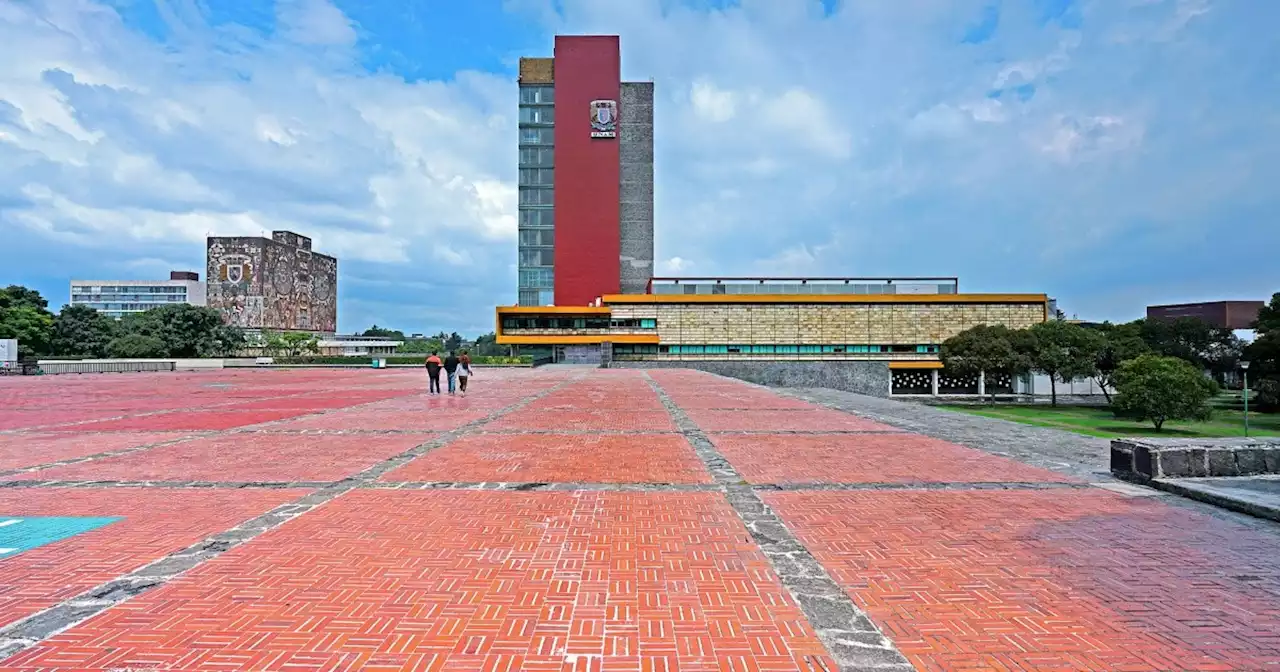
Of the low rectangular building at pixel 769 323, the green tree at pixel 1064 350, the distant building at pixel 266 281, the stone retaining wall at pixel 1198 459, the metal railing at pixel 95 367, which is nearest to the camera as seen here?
the stone retaining wall at pixel 1198 459

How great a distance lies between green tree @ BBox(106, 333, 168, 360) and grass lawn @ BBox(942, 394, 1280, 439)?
55585 mm

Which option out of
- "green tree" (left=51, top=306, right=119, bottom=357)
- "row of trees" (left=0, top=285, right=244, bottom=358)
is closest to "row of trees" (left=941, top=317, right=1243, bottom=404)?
"row of trees" (left=0, top=285, right=244, bottom=358)

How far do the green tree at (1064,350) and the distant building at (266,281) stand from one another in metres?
105

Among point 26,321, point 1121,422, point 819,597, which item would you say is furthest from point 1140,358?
point 26,321

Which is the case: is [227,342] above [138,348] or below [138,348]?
above

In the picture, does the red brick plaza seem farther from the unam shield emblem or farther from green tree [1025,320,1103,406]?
the unam shield emblem

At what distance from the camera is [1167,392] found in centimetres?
2581

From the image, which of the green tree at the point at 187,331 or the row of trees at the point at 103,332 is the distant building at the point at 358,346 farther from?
the green tree at the point at 187,331


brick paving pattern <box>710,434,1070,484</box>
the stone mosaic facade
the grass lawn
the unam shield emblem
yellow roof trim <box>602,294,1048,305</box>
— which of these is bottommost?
the grass lawn

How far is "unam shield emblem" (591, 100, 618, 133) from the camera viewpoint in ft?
178

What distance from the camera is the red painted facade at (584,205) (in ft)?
178

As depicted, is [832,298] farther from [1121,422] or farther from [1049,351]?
[1121,422]

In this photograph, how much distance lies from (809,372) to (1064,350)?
15.7 metres

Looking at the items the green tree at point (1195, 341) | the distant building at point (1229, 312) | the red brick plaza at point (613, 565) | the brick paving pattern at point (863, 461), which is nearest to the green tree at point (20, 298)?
the red brick plaza at point (613, 565)
